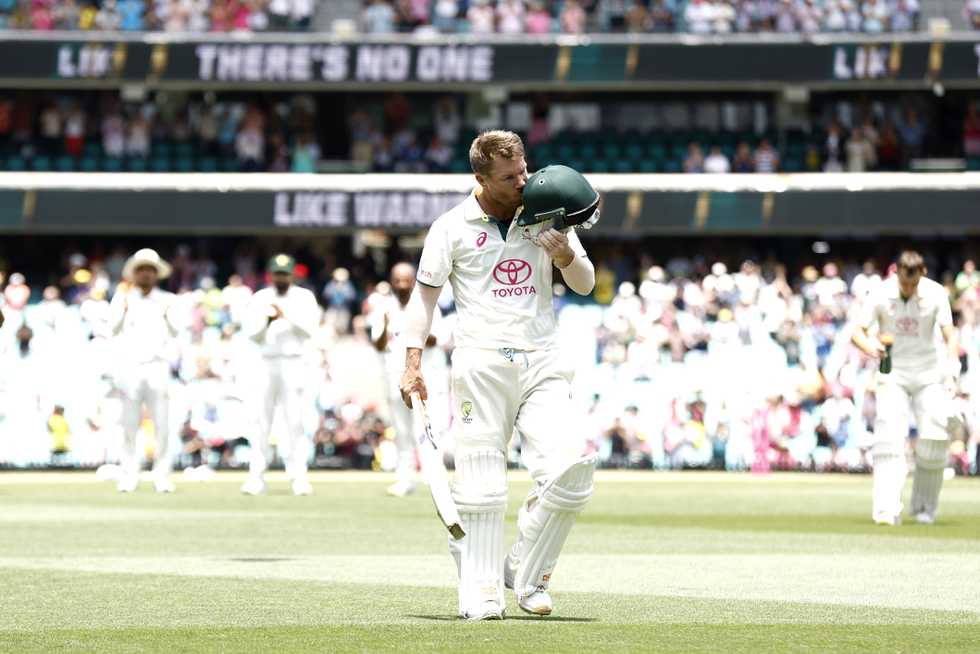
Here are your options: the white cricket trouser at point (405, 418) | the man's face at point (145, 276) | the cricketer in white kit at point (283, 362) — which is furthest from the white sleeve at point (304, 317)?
the man's face at point (145, 276)

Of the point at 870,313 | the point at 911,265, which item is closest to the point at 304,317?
the point at 870,313

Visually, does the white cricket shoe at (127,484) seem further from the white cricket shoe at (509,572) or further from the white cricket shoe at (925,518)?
the white cricket shoe at (509,572)

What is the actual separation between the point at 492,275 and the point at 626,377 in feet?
80.4

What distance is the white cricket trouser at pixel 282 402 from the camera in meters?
22.2

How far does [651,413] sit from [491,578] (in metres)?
23.6

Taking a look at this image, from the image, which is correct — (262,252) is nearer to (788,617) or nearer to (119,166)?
(119,166)

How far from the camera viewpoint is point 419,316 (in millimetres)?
9742

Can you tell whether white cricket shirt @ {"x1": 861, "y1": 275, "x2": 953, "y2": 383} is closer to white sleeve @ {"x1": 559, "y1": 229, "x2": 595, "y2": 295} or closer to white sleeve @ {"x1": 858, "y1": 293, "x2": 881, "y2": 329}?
white sleeve @ {"x1": 858, "y1": 293, "x2": 881, "y2": 329}

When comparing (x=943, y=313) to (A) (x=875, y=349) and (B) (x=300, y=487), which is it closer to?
(A) (x=875, y=349)

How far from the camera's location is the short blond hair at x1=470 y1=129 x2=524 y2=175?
9.45 m

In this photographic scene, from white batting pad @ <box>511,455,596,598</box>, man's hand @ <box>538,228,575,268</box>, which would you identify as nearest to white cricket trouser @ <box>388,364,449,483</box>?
white batting pad @ <box>511,455,596,598</box>

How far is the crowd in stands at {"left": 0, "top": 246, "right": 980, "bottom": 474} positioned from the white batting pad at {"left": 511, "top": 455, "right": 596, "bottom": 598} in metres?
20.6

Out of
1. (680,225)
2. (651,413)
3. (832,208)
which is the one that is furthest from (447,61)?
(651,413)

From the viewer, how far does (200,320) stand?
36.1m
